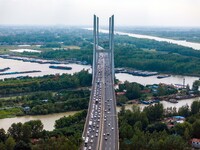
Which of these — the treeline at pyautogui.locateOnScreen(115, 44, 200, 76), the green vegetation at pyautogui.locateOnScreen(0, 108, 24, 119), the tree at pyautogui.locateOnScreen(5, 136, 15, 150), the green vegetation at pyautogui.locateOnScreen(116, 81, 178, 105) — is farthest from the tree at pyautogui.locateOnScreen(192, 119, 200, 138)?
the treeline at pyautogui.locateOnScreen(115, 44, 200, 76)

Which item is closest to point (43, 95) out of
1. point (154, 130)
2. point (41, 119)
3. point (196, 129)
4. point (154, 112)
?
point (41, 119)

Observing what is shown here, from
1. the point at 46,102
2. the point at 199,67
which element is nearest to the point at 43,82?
the point at 46,102

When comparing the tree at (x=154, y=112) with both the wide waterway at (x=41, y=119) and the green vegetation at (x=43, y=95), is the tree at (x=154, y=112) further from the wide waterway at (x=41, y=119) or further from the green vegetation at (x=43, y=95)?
the wide waterway at (x=41, y=119)

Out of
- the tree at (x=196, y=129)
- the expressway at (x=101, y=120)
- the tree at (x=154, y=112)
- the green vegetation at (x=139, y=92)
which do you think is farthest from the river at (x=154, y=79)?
the tree at (x=196, y=129)

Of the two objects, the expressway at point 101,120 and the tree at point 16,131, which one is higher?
the expressway at point 101,120

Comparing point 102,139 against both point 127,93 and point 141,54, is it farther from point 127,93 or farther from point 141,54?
point 141,54

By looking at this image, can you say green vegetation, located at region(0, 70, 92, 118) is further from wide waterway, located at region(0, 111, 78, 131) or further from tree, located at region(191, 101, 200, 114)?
tree, located at region(191, 101, 200, 114)
